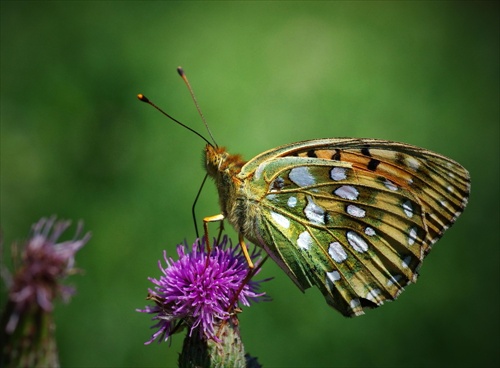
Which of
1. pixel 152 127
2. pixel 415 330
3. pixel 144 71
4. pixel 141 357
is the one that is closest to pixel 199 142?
pixel 152 127

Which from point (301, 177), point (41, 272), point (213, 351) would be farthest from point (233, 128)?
point (41, 272)

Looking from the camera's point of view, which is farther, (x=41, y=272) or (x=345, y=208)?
(x=345, y=208)

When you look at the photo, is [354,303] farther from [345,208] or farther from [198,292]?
[198,292]

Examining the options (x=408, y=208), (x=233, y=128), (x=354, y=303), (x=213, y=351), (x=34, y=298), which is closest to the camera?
(x=34, y=298)

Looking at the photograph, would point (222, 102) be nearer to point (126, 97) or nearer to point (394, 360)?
point (126, 97)

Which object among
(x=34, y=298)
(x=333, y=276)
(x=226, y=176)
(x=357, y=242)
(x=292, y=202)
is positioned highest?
(x=226, y=176)

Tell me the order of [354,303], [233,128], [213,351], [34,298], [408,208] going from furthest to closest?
[233,128]
[408,208]
[354,303]
[213,351]
[34,298]
